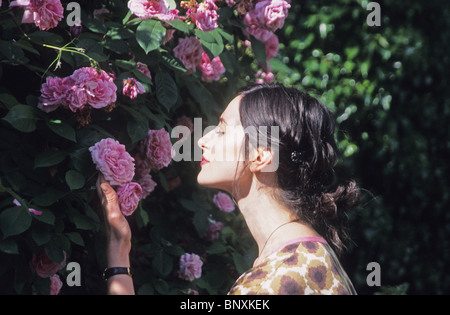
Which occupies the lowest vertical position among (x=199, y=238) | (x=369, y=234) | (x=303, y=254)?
(x=369, y=234)

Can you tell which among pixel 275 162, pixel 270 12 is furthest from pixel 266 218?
pixel 270 12

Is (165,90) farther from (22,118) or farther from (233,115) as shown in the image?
(22,118)

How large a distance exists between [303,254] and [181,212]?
2.91ft

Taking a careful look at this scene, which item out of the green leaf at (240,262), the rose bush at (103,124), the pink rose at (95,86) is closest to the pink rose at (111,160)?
the rose bush at (103,124)

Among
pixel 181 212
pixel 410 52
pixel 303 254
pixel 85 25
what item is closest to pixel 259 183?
pixel 303 254

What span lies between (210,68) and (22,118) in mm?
866

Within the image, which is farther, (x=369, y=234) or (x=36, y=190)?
(x=369, y=234)

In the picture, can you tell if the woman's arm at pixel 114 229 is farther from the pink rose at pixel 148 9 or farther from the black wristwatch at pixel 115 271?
the pink rose at pixel 148 9

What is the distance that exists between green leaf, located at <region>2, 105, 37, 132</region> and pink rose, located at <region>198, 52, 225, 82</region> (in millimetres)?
791

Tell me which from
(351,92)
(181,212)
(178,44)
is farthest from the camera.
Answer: (351,92)

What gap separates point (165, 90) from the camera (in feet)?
6.75

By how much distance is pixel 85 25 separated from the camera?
1.98m

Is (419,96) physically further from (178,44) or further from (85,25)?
(85,25)

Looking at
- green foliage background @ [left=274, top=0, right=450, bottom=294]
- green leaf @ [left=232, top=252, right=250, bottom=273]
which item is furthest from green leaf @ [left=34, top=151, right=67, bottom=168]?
green foliage background @ [left=274, top=0, right=450, bottom=294]
